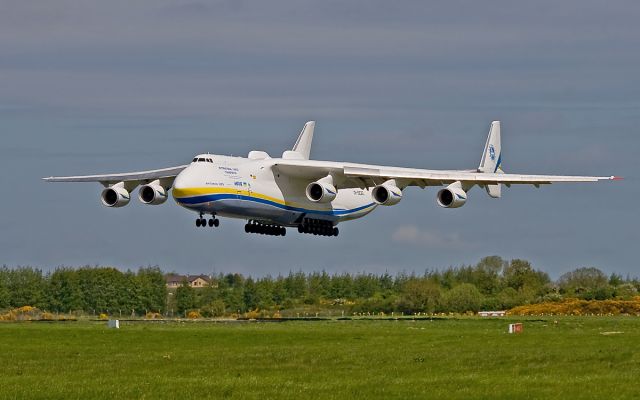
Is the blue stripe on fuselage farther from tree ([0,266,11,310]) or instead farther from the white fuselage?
tree ([0,266,11,310])

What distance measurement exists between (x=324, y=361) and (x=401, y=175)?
75.4 ft

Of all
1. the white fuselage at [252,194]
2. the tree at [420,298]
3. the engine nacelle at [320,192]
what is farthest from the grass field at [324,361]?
the tree at [420,298]

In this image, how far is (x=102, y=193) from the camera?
179 ft

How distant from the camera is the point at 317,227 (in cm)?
5431

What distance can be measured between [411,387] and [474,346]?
343 inches

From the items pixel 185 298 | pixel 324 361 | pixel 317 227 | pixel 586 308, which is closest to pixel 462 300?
pixel 586 308

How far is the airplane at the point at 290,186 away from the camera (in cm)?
4822

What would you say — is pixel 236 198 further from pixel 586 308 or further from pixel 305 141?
pixel 586 308

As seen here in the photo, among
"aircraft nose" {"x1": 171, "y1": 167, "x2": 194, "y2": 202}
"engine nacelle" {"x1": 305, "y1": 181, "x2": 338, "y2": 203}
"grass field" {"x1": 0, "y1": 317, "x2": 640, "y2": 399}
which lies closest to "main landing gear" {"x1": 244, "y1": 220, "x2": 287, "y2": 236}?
"engine nacelle" {"x1": 305, "y1": 181, "x2": 338, "y2": 203}

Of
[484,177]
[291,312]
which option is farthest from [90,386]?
[291,312]

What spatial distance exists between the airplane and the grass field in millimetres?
7286

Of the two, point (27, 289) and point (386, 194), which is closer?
point (386, 194)

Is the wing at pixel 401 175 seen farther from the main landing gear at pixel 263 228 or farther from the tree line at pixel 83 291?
the tree line at pixel 83 291

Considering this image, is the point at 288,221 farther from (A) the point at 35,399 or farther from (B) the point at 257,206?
(A) the point at 35,399
